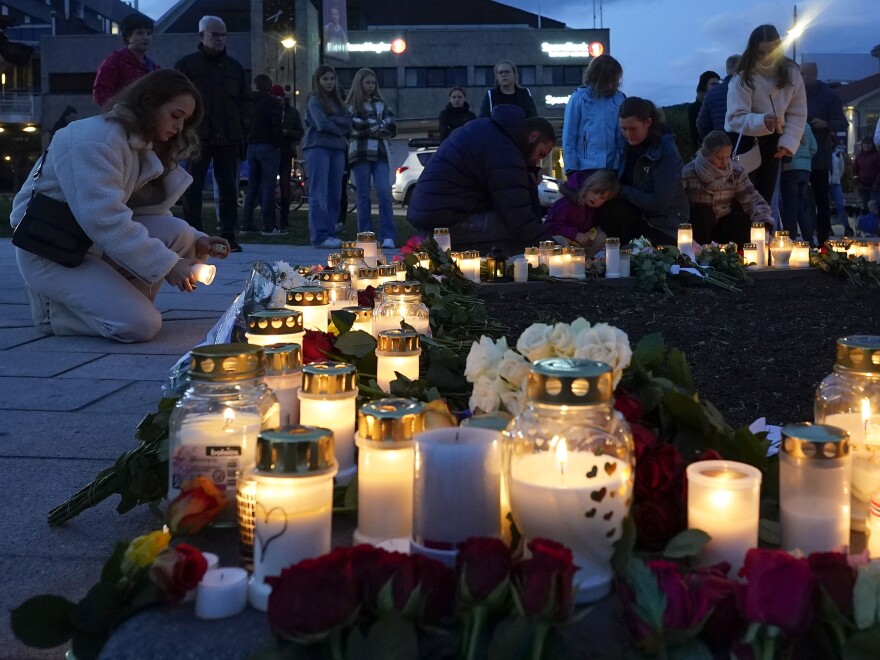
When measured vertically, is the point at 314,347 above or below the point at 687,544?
above

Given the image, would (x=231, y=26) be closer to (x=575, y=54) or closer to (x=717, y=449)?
(x=575, y=54)

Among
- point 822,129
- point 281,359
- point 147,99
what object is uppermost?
point 822,129

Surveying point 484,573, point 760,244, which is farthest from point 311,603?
point 760,244

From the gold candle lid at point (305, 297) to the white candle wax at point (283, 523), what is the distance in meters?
1.42

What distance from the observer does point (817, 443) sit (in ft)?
4.76

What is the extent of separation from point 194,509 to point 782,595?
2.93 ft

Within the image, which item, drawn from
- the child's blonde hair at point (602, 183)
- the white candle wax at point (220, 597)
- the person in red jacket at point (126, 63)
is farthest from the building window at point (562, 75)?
the white candle wax at point (220, 597)

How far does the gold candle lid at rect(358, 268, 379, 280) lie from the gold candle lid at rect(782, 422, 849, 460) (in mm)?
2574

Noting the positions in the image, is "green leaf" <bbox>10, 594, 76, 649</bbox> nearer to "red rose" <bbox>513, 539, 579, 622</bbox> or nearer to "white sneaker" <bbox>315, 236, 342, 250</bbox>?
"red rose" <bbox>513, 539, 579, 622</bbox>

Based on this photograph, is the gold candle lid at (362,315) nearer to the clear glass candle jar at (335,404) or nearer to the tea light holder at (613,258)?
the clear glass candle jar at (335,404)

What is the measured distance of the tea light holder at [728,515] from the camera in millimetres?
1425

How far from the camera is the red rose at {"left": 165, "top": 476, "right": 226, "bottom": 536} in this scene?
1603mm

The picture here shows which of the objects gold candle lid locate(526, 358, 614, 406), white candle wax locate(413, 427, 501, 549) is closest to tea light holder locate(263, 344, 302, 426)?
white candle wax locate(413, 427, 501, 549)

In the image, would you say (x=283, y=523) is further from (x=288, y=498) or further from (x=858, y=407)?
(x=858, y=407)
